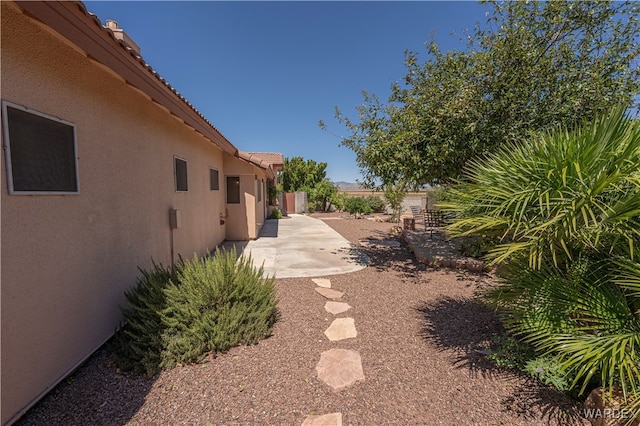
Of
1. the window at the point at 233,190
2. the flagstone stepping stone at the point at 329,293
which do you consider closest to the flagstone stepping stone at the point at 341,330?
the flagstone stepping stone at the point at 329,293

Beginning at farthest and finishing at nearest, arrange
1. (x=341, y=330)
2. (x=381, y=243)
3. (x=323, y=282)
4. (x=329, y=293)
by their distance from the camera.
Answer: (x=381, y=243) → (x=323, y=282) → (x=329, y=293) → (x=341, y=330)

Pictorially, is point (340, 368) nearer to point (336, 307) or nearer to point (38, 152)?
point (336, 307)

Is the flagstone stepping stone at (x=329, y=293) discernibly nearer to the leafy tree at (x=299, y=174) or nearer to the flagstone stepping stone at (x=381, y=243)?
the flagstone stepping stone at (x=381, y=243)

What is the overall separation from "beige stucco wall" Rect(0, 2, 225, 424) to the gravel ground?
0.44 meters

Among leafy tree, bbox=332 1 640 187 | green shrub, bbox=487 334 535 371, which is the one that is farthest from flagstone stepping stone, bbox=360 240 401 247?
green shrub, bbox=487 334 535 371

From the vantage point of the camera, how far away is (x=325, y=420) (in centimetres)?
212

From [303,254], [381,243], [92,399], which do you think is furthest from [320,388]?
[381,243]

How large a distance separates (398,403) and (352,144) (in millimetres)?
6239

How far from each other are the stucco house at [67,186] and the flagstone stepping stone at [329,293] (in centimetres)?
311

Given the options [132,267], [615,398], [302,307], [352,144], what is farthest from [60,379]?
[352,144]

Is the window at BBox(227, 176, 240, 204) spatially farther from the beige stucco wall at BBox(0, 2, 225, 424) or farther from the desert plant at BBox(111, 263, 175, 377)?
the desert plant at BBox(111, 263, 175, 377)

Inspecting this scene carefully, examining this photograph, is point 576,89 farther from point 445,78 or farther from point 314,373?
point 314,373

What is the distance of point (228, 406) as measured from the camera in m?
2.24

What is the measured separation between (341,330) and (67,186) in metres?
3.68
